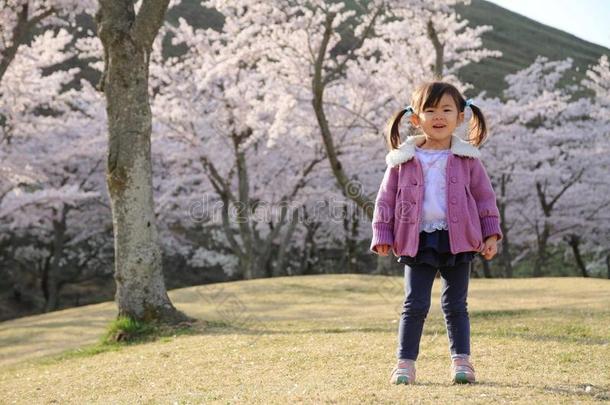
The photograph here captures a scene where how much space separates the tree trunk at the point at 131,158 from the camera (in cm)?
847

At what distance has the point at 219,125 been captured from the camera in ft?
68.6

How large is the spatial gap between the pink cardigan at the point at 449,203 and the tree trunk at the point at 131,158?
4.87 m

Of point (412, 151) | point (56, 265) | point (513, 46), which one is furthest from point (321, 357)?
point (513, 46)

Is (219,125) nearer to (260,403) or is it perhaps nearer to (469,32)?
(469,32)

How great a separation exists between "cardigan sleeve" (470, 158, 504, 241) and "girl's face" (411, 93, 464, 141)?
9.9 inches

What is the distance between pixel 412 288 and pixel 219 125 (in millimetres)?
17278

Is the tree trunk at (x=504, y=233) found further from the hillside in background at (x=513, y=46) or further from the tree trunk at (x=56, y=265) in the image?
the hillside in background at (x=513, y=46)

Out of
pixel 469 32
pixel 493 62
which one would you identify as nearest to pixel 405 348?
A: pixel 469 32

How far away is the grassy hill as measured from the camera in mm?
4047

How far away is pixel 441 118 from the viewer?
4.18 metres

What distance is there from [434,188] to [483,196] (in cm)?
32

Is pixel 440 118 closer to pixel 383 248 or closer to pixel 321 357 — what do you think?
pixel 383 248
